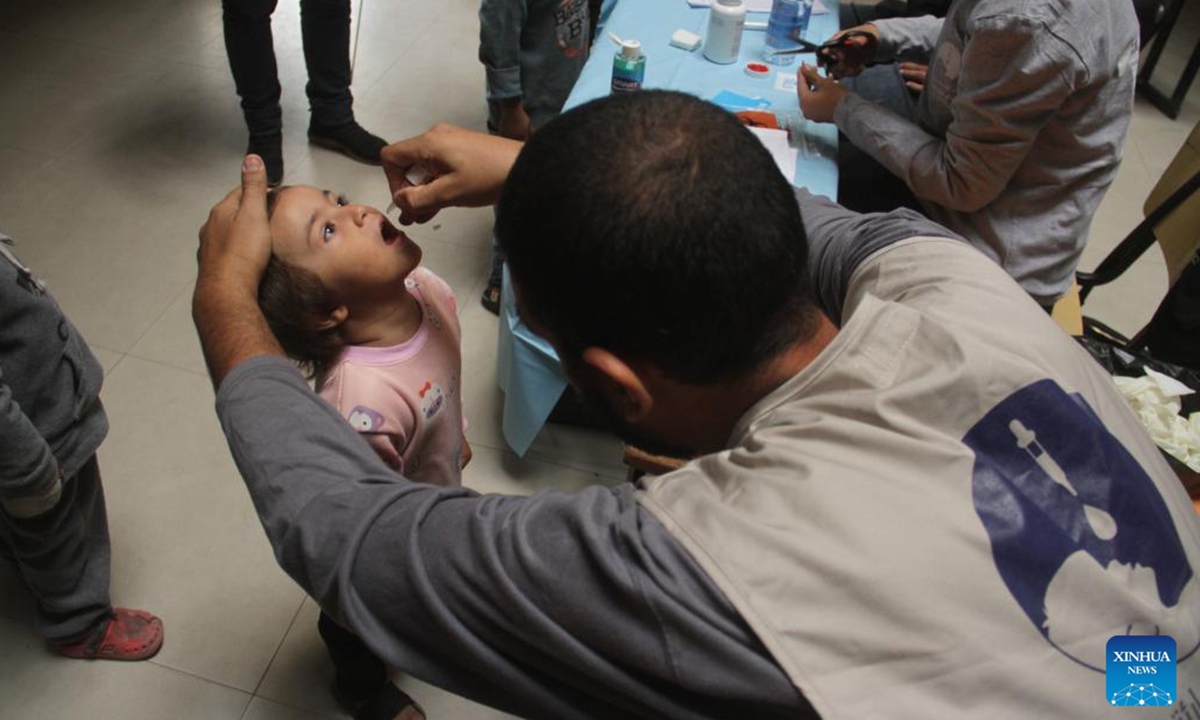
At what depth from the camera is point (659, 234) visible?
666mm

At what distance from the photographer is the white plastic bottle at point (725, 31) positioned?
1.90 metres

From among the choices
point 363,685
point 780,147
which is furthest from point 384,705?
point 780,147

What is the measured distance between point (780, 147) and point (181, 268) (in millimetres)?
1849

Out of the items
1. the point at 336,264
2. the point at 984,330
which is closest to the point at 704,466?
the point at 984,330

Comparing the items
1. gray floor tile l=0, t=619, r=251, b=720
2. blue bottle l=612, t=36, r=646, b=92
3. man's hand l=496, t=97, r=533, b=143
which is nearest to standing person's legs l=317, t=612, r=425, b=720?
gray floor tile l=0, t=619, r=251, b=720

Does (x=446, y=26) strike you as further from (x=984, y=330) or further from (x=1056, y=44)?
(x=984, y=330)

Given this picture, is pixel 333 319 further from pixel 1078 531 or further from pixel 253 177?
pixel 1078 531

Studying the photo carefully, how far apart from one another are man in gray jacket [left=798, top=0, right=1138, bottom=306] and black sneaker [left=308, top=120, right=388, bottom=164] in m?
1.73

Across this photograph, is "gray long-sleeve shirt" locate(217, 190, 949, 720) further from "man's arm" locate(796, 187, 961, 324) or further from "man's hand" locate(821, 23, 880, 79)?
"man's hand" locate(821, 23, 880, 79)

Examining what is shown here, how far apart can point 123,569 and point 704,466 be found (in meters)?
1.58

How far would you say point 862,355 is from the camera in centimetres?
72

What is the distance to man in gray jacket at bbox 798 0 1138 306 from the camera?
132cm

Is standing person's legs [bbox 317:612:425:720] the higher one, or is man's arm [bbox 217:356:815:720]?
man's arm [bbox 217:356:815:720]

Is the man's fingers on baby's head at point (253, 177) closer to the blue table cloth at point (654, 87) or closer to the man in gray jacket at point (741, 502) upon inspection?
the man in gray jacket at point (741, 502)
